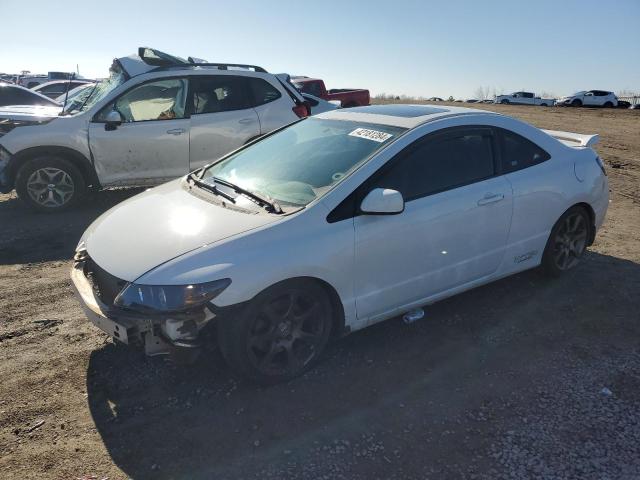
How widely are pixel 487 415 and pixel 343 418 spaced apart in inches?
32.7

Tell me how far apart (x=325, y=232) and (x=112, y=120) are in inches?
190

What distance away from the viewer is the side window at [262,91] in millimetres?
7730

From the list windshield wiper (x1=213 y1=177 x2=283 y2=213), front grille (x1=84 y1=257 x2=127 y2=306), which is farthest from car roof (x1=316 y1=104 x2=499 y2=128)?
front grille (x1=84 y1=257 x2=127 y2=306)

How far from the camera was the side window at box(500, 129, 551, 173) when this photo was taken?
4.16 meters

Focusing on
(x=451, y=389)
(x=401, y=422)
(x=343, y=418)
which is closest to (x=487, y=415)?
(x=451, y=389)

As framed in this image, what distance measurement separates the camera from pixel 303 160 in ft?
12.6

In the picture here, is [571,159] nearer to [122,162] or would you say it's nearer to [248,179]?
[248,179]

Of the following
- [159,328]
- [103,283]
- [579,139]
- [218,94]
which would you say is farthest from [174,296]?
[218,94]

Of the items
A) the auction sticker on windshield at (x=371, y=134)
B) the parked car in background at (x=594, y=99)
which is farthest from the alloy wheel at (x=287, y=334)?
the parked car in background at (x=594, y=99)

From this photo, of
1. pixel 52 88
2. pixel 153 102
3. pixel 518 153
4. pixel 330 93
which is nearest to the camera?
pixel 518 153

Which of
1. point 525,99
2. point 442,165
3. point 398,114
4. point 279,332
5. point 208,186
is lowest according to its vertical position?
point 525,99

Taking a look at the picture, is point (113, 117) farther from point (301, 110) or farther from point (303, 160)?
point (303, 160)

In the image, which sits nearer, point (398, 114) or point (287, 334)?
point (287, 334)

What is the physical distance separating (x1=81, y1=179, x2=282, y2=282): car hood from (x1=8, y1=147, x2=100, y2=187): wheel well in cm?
355
